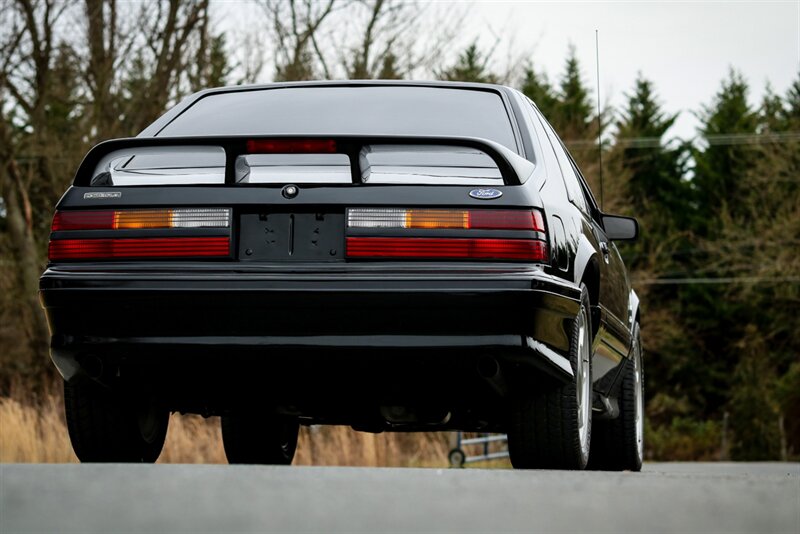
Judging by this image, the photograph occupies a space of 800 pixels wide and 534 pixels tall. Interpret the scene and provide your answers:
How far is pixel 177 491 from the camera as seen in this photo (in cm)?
327

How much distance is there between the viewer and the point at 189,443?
14.2 metres

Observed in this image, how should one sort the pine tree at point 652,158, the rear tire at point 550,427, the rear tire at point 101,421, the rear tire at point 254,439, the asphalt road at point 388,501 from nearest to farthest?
the asphalt road at point 388,501, the rear tire at point 550,427, the rear tire at point 101,421, the rear tire at point 254,439, the pine tree at point 652,158

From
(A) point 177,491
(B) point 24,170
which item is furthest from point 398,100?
(B) point 24,170

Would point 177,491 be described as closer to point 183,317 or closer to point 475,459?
point 183,317

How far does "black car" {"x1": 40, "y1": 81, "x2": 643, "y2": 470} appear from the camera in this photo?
456 cm

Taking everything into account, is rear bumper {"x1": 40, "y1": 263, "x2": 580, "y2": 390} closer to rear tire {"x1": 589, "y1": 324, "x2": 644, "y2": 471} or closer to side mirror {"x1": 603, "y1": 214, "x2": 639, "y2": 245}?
side mirror {"x1": 603, "y1": 214, "x2": 639, "y2": 245}

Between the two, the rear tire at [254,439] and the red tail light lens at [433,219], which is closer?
the red tail light lens at [433,219]

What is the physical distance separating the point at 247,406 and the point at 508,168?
1.35 m

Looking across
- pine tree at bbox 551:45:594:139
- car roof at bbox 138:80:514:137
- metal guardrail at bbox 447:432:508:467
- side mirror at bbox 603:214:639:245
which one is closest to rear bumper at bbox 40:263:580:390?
car roof at bbox 138:80:514:137

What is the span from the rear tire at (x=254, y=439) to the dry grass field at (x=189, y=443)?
5831 millimetres

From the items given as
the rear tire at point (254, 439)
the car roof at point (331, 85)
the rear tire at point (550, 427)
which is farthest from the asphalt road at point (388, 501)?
the rear tire at point (254, 439)

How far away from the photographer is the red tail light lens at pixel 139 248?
468cm

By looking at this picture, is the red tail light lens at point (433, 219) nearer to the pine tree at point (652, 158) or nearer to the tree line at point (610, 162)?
the tree line at point (610, 162)

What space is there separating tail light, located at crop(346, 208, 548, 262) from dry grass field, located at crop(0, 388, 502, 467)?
28.5ft
